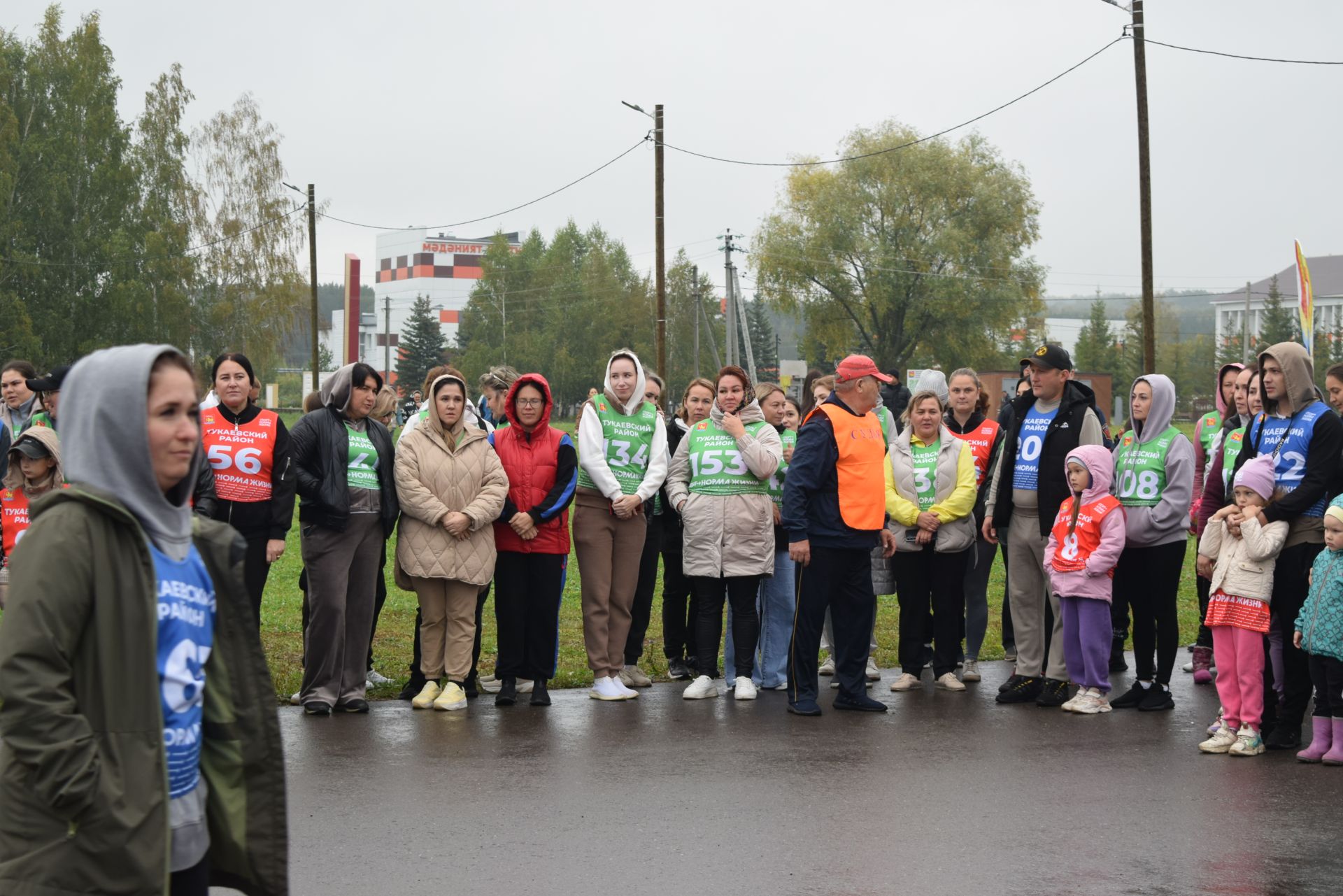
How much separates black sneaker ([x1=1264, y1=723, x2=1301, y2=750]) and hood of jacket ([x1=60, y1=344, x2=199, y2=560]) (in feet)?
23.0

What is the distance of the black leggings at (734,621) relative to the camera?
939 centimetres

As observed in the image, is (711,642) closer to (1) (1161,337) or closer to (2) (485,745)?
(2) (485,745)

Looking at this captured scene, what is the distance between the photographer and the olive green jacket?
112 inches

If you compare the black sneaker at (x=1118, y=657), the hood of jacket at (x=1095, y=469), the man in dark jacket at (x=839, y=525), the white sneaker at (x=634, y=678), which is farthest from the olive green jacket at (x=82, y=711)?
the black sneaker at (x=1118, y=657)

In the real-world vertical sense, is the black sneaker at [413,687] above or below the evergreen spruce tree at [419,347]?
below

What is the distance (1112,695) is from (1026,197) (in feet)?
203

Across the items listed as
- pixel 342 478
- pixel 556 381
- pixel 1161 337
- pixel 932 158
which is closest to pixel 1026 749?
pixel 342 478

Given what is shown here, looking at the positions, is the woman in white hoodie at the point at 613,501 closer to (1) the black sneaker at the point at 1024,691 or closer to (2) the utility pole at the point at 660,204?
(1) the black sneaker at the point at 1024,691

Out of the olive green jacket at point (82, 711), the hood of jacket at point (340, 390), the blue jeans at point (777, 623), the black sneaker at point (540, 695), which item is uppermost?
the hood of jacket at point (340, 390)

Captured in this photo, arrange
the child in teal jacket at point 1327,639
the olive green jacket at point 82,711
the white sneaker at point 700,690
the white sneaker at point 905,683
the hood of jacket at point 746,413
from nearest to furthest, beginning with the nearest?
the olive green jacket at point 82,711
the child in teal jacket at point 1327,639
the white sneaker at point 700,690
the hood of jacket at point 746,413
the white sneaker at point 905,683

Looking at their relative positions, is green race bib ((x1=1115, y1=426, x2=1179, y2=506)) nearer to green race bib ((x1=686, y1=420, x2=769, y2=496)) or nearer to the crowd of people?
the crowd of people

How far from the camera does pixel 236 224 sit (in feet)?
184

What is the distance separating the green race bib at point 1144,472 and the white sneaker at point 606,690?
369cm

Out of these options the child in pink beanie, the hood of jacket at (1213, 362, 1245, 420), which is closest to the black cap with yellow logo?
the hood of jacket at (1213, 362, 1245, 420)
